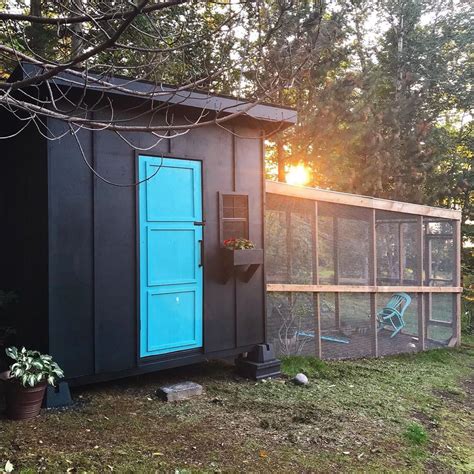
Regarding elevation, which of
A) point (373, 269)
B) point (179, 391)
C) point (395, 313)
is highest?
point (373, 269)

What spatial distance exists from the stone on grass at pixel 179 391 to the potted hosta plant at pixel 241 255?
111cm

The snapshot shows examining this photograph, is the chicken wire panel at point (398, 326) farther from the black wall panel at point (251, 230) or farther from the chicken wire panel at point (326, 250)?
the black wall panel at point (251, 230)

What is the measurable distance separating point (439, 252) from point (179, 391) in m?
5.22

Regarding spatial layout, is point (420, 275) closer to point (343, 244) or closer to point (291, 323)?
point (343, 244)

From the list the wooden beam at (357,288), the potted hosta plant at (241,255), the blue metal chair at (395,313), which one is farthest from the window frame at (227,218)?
the blue metal chair at (395,313)

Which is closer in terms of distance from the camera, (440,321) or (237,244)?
(237,244)

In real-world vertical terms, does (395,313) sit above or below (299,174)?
below

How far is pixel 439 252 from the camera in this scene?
762 centimetres

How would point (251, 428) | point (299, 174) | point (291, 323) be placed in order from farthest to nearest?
point (299, 174) → point (291, 323) → point (251, 428)

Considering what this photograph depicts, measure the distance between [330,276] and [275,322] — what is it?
3.29 feet

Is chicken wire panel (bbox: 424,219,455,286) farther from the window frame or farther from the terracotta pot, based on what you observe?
the terracotta pot

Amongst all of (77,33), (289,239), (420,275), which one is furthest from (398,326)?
(77,33)

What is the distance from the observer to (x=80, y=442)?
3.09m

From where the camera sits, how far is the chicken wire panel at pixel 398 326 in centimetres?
678
